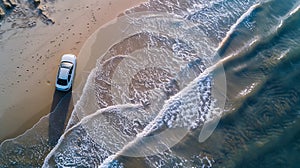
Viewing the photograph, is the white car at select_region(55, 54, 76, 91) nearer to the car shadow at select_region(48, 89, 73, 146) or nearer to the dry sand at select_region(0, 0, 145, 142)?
the car shadow at select_region(48, 89, 73, 146)

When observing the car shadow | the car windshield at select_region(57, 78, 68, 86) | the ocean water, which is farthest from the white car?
the ocean water

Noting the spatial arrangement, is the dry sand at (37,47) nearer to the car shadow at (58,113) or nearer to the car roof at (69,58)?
the car shadow at (58,113)

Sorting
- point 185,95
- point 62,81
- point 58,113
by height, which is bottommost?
point 58,113

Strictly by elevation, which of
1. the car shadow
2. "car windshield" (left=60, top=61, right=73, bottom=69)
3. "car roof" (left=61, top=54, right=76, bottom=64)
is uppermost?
"car roof" (left=61, top=54, right=76, bottom=64)

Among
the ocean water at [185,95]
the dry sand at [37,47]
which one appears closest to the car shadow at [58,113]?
the ocean water at [185,95]

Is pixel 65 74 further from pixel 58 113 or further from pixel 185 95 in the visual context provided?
pixel 185 95

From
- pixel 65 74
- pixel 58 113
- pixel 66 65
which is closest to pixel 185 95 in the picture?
pixel 65 74
